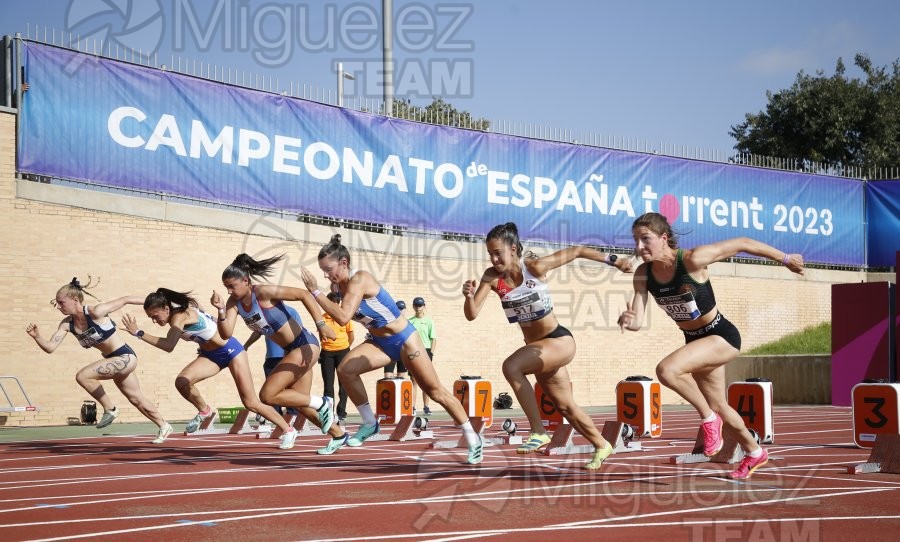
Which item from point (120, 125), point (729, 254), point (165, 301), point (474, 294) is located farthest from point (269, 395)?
point (120, 125)

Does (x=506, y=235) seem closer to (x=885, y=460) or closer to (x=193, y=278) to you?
Result: (x=885, y=460)

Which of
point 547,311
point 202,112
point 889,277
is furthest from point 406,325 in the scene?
point 889,277

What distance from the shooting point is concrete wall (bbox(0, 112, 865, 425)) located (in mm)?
17875

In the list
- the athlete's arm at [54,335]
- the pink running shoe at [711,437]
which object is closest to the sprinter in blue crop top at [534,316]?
the pink running shoe at [711,437]

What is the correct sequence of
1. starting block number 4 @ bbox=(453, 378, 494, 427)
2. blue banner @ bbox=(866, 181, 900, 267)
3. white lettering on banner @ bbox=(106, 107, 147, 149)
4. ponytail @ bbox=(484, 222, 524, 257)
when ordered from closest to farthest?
ponytail @ bbox=(484, 222, 524, 257) → starting block number 4 @ bbox=(453, 378, 494, 427) → white lettering on banner @ bbox=(106, 107, 147, 149) → blue banner @ bbox=(866, 181, 900, 267)

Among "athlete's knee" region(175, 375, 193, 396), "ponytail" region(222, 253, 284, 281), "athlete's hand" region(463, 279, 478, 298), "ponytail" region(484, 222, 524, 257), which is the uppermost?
"ponytail" region(484, 222, 524, 257)

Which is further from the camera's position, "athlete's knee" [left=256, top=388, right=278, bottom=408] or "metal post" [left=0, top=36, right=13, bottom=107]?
"metal post" [left=0, top=36, right=13, bottom=107]

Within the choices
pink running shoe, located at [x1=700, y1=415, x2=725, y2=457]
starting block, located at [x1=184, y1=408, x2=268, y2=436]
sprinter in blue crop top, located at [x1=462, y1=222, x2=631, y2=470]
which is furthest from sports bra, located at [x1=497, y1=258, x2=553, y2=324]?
starting block, located at [x1=184, y1=408, x2=268, y2=436]

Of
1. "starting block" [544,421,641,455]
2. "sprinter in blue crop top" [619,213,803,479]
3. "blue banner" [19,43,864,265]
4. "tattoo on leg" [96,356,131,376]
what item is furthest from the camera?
"blue banner" [19,43,864,265]

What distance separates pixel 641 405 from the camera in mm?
13266

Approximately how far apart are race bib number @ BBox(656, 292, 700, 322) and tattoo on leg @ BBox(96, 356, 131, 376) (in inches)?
339

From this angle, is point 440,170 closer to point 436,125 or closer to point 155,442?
point 436,125

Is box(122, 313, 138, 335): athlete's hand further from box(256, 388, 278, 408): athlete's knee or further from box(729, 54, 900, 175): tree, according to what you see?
box(729, 54, 900, 175): tree

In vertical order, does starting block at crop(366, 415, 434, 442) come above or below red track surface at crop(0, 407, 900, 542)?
below
